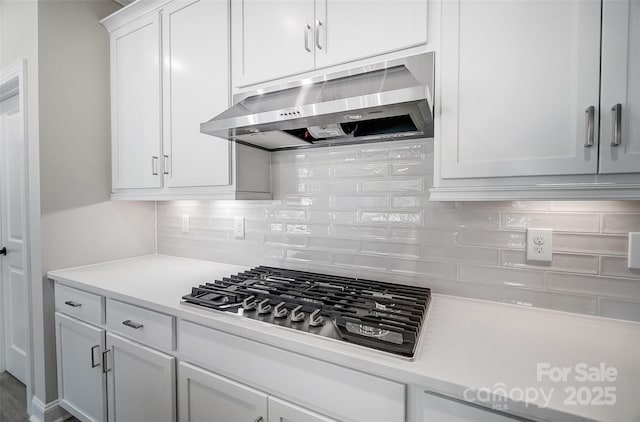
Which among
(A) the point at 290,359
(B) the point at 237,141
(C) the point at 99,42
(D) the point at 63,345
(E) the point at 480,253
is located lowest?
(D) the point at 63,345

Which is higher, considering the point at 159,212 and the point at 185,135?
the point at 185,135

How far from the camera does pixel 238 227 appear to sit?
186 centimetres

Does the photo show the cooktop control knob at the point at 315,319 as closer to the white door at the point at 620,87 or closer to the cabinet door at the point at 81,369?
the white door at the point at 620,87

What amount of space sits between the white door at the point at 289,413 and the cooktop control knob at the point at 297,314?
10.1 inches

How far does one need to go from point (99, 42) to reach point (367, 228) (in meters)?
2.11

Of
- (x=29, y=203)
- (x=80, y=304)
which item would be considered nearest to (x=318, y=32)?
(x=80, y=304)

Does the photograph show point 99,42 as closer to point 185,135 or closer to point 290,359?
point 185,135

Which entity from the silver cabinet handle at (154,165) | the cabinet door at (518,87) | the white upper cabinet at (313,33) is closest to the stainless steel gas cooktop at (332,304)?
the cabinet door at (518,87)

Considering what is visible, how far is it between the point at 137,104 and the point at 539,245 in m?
2.25

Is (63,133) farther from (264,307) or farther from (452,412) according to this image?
(452,412)

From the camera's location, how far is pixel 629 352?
2.81 feet

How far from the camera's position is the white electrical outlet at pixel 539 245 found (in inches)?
45.0

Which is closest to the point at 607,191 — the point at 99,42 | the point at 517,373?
the point at 517,373

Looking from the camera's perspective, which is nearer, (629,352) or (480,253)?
(629,352)
